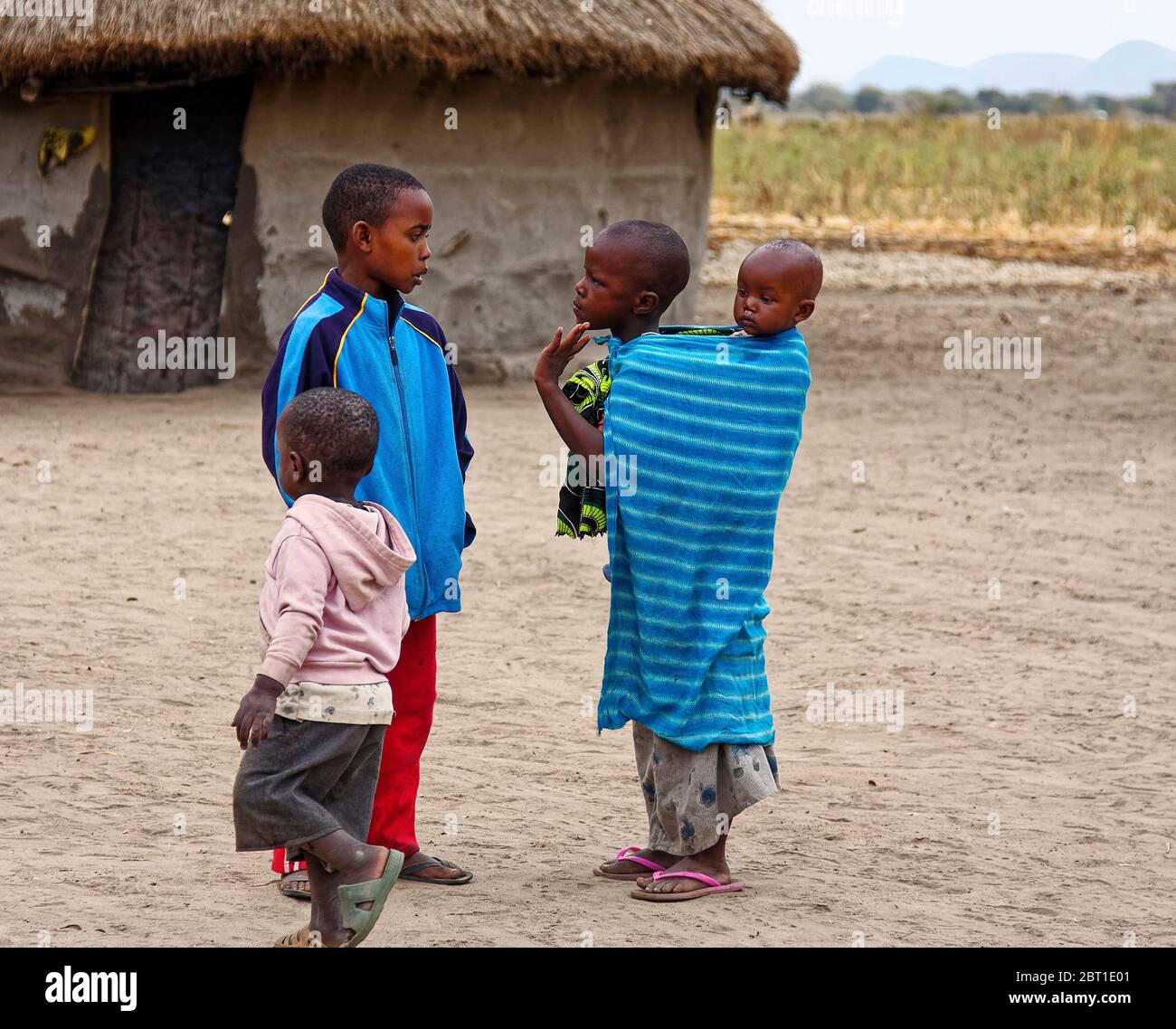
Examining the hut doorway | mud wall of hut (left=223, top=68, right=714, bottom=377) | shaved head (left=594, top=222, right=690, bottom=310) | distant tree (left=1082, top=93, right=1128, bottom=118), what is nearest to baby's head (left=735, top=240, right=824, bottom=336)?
shaved head (left=594, top=222, right=690, bottom=310)

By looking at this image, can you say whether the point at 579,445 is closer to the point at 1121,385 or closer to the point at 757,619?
the point at 757,619

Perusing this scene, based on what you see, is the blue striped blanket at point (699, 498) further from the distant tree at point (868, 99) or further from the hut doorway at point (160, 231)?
the distant tree at point (868, 99)

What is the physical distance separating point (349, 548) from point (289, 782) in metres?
0.41

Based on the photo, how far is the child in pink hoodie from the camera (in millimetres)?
2812

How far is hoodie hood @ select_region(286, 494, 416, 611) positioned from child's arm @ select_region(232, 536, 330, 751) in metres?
0.02

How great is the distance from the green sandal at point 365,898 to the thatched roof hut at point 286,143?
22.3 feet

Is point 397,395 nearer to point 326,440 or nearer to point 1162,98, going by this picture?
point 326,440

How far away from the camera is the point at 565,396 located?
3.24m

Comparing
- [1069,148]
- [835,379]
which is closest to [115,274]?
[835,379]

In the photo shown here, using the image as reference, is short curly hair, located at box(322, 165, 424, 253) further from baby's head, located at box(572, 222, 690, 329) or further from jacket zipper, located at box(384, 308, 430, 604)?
baby's head, located at box(572, 222, 690, 329)

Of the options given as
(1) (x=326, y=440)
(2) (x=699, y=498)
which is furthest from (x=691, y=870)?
(1) (x=326, y=440)

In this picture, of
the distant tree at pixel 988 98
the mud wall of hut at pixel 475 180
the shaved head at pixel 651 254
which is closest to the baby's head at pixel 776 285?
the shaved head at pixel 651 254

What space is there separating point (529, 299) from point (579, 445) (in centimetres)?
688

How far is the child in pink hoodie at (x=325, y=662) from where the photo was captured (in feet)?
9.23
